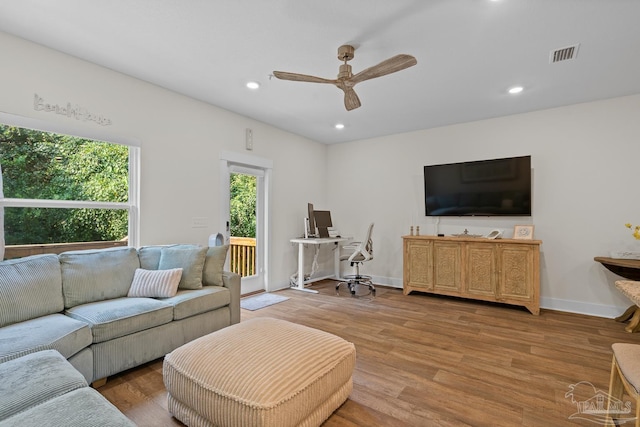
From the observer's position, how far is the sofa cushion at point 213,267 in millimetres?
3033

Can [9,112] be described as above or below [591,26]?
below

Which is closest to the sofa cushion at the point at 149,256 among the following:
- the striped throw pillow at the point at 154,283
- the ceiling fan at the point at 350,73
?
the striped throw pillow at the point at 154,283

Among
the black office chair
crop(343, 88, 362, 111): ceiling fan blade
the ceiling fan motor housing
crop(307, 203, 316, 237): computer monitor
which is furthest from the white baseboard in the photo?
the ceiling fan motor housing

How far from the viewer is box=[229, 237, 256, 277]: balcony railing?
4477mm

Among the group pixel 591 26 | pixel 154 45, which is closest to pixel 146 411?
pixel 154 45

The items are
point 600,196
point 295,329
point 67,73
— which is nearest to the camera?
point 295,329

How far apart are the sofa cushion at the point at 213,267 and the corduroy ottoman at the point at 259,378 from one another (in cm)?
114

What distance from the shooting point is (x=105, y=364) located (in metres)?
2.11

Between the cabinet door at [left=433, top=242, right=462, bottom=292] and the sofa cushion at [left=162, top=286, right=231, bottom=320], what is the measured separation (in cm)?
295

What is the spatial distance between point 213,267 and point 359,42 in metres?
2.49

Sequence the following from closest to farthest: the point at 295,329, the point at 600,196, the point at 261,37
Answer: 1. the point at 295,329
2. the point at 261,37
3. the point at 600,196

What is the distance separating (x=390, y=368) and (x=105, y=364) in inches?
82.0

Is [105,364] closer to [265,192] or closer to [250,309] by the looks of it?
[250,309]

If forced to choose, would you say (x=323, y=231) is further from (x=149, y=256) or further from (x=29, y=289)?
(x=29, y=289)
